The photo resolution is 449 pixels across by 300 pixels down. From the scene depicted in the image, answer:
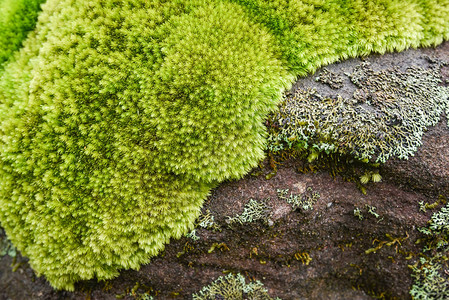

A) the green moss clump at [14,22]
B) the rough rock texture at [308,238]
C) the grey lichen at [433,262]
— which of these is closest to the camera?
the grey lichen at [433,262]

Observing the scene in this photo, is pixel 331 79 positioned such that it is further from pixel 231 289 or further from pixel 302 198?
pixel 231 289

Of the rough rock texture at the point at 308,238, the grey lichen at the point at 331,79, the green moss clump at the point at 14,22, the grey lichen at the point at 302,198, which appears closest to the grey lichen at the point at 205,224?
the rough rock texture at the point at 308,238

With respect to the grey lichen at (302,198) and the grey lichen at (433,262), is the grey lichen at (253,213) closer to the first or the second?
the grey lichen at (302,198)

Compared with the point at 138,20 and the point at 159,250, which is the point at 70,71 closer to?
the point at 138,20

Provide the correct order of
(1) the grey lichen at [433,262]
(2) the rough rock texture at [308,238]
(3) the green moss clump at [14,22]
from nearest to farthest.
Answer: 1. (1) the grey lichen at [433,262]
2. (2) the rough rock texture at [308,238]
3. (3) the green moss clump at [14,22]

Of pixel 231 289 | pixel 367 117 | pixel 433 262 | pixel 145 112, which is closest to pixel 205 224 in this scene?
pixel 231 289

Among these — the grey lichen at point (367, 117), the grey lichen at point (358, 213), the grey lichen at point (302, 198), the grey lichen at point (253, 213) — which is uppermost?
the grey lichen at point (367, 117)

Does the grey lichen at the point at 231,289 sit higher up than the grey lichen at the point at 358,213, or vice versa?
the grey lichen at the point at 358,213
